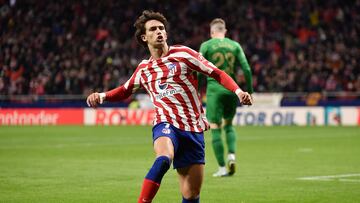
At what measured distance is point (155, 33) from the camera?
279 inches

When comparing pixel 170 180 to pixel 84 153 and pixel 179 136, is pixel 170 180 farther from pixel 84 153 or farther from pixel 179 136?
pixel 84 153

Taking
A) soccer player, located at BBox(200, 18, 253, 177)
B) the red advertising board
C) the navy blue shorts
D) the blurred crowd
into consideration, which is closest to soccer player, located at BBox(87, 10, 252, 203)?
the navy blue shorts

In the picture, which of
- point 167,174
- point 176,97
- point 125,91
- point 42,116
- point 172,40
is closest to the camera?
point 176,97

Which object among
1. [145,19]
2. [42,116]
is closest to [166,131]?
[145,19]

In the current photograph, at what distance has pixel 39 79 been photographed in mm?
34188

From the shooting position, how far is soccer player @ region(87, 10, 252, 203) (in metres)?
6.86

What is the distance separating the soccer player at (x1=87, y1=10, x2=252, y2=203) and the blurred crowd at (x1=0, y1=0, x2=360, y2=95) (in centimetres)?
2289

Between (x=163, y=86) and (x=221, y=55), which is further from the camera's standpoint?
(x=221, y=55)

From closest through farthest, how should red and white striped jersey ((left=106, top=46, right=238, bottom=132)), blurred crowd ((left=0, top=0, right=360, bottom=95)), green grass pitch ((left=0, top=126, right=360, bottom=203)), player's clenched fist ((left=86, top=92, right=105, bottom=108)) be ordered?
red and white striped jersey ((left=106, top=46, right=238, bottom=132))
player's clenched fist ((left=86, top=92, right=105, bottom=108))
green grass pitch ((left=0, top=126, right=360, bottom=203))
blurred crowd ((left=0, top=0, right=360, bottom=95))

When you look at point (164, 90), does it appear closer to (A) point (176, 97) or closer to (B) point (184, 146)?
(A) point (176, 97)

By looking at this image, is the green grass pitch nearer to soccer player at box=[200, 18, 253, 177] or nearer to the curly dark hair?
soccer player at box=[200, 18, 253, 177]

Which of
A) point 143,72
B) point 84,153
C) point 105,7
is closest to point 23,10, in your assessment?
point 105,7

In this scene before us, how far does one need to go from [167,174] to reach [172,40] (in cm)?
2329

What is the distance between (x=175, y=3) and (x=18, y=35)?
793cm
